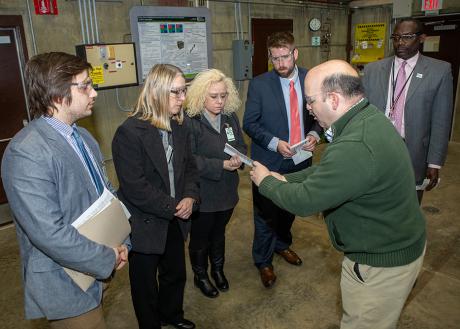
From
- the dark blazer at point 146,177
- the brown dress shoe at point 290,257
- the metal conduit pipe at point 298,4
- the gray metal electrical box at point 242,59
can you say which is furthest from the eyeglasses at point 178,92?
the metal conduit pipe at point 298,4

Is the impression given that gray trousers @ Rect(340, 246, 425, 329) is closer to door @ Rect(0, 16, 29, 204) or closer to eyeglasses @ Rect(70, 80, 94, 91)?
eyeglasses @ Rect(70, 80, 94, 91)

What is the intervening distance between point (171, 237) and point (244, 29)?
471cm

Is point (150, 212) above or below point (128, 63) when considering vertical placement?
below

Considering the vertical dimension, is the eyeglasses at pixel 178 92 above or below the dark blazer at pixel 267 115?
above

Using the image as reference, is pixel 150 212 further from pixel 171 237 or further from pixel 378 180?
pixel 378 180

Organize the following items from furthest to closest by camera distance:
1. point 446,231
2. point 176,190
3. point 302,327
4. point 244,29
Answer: point 244,29 < point 446,231 < point 302,327 < point 176,190

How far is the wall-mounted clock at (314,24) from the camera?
6891 millimetres

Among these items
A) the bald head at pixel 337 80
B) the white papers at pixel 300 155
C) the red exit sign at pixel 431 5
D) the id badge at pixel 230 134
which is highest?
the red exit sign at pixel 431 5

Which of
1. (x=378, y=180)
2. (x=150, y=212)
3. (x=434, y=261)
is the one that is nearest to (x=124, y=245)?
(x=150, y=212)

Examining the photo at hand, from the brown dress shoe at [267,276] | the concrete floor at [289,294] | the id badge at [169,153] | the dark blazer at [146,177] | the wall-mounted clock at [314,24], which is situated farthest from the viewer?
the wall-mounted clock at [314,24]

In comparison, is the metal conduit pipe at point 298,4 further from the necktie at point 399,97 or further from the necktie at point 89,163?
the necktie at point 89,163

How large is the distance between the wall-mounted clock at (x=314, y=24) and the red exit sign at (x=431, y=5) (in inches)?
70.0

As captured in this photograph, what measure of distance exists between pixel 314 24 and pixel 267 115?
4975 millimetres

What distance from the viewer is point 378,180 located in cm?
136
